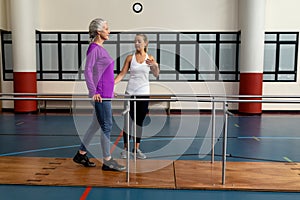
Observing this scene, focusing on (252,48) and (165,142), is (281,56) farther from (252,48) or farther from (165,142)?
(165,142)

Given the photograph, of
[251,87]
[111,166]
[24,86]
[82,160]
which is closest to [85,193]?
[111,166]

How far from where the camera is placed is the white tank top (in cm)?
328

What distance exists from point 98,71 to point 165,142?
2134 millimetres

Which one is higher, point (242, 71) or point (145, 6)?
point (145, 6)

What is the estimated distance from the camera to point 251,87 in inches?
295

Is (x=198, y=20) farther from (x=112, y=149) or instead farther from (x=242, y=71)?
(x=112, y=149)

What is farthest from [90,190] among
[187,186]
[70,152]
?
[70,152]

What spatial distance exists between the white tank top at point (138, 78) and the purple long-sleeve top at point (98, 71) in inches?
18.4

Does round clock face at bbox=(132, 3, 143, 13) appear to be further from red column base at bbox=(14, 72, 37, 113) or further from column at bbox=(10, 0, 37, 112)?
red column base at bbox=(14, 72, 37, 113)

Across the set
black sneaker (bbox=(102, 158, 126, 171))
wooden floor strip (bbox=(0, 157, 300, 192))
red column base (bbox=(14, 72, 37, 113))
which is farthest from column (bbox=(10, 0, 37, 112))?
black sneaker (bbox=(102, 158, 126, 171))

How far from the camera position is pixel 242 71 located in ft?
24.9

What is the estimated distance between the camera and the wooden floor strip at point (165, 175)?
2.76 metres

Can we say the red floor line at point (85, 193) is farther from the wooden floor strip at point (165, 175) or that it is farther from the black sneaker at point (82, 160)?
the black sneaker at point (82, 160)

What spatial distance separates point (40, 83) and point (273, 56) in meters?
6.27
